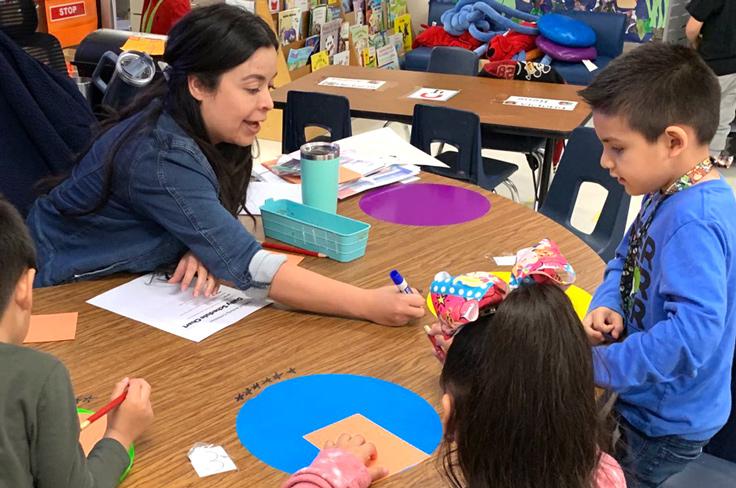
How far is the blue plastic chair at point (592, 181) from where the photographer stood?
259 centimetres

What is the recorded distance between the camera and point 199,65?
162 centimetres

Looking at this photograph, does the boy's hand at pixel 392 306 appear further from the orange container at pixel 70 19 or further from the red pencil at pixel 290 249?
the orange container at pixel 70 19

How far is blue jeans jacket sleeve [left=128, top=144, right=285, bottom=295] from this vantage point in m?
1.58

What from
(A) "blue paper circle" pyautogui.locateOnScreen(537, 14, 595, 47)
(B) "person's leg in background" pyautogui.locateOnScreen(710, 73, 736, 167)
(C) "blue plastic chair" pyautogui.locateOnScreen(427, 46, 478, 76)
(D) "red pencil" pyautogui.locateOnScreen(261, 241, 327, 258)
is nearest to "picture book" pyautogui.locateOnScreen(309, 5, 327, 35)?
(C) "blue plastic chair" pyautogui.locateOnScreen(427, 46, 478, 76)

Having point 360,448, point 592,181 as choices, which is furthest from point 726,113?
point 360,448

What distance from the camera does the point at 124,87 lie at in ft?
7.84

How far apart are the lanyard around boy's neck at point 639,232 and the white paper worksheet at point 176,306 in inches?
27.3

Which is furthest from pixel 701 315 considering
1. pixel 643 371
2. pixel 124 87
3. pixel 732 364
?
pixel 124 87

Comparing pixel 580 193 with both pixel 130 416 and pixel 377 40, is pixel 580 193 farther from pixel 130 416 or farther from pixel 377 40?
pixel 130 416

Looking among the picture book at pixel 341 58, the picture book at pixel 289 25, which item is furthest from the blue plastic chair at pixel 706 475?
the picture book at pixel 341 58

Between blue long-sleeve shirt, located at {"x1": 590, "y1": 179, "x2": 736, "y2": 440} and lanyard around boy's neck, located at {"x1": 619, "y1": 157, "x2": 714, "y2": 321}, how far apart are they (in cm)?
2

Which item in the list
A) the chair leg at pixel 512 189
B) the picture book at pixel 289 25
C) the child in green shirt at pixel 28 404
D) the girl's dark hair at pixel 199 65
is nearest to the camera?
the child in green shirt at pixel 28 404

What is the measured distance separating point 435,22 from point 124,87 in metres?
4.99

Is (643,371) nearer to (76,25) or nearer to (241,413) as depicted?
(241,413)
